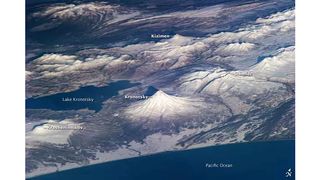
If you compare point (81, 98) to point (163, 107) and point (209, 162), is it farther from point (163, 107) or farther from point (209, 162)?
point (209, 162)

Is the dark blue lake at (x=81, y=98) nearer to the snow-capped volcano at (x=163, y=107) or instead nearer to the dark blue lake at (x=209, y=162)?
the snow-capped volcano at (x=163, y=107)

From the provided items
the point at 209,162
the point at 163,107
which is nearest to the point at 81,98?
the point at 163,107

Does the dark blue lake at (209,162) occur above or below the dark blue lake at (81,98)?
below

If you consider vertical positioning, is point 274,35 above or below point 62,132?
above

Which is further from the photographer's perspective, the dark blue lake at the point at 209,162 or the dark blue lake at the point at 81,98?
the dark blue lake at the point at 81,98

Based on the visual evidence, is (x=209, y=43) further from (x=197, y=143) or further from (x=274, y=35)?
(x=197, y=143)

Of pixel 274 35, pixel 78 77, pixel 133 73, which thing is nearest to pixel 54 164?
pixel 78 77

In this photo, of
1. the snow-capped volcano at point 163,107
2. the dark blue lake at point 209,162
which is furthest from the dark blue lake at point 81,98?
the dark blue lake at point 209,162

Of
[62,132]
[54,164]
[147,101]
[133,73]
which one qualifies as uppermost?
[133,73]
